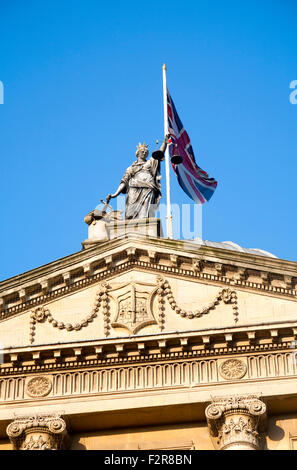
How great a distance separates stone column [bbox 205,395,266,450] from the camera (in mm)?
30094

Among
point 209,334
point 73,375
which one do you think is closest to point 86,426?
point 73,375

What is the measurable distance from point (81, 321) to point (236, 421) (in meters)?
5.00

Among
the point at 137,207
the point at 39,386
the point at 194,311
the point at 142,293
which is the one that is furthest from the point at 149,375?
the point at 137,207

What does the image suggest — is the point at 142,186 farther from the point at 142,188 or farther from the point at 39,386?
the point at 39,386

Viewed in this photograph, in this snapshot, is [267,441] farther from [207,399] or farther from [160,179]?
[160,179]

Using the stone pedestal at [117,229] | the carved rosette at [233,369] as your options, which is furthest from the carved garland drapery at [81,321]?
the carved rosette at [233,369]

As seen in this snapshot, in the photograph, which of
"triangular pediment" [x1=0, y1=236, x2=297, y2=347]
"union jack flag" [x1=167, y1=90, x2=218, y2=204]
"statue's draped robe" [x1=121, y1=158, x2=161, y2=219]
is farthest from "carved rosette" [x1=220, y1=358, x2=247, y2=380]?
"union jack flag" [x1=167, y1=90, x2=218, y2=204]

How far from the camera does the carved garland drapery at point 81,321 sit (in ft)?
106

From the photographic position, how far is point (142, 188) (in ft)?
118
